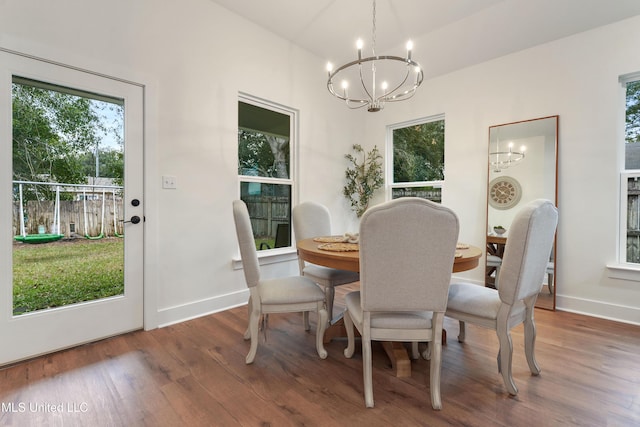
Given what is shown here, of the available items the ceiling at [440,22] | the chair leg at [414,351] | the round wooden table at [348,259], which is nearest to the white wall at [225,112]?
the ceiling at [440,22]

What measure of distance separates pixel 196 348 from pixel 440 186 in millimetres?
3316

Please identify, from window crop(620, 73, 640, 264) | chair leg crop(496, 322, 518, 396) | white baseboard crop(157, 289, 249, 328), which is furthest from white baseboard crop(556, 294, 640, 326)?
white baseboard crop(157, 289, 249, 328)

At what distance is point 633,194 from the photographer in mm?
2633

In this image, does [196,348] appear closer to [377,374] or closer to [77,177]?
[377,374]

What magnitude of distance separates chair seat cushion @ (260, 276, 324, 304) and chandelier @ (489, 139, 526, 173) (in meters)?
2.62

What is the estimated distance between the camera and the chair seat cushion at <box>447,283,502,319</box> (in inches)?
62.7

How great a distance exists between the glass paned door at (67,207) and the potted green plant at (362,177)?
2.75 m

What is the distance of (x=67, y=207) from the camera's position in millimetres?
2066

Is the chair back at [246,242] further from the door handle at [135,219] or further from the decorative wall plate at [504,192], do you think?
the decorative wall plate at [504,192]

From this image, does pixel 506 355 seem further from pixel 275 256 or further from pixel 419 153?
pixel 419 153

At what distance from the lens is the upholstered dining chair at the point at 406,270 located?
4.44ft

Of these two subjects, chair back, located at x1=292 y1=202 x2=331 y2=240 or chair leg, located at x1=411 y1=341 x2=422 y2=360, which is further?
chair back, located at x1=292 y1=202 x2=331 y2=240

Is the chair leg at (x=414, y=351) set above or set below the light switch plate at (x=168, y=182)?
below

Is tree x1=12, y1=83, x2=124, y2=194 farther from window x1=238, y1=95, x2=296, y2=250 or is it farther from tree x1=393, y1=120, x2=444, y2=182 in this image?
tree x1=393, y1=120, x2=444, y2=182
